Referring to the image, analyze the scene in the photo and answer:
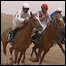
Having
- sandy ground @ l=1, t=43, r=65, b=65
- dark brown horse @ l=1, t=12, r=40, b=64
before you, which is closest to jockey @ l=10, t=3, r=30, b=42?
dark brown horse @ l=1, t=12, r=40, b=64

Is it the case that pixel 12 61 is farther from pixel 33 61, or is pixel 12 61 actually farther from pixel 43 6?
pixel 43 6

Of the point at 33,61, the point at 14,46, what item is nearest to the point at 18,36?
the point at 14,46

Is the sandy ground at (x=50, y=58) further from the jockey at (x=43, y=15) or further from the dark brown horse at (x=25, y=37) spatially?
the jockey at (x=43, y=15)

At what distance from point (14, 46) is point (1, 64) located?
3.32 feet

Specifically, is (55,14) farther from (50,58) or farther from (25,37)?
(50,58)

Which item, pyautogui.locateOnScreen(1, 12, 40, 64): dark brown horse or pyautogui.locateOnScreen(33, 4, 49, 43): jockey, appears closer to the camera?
pyautogui.locateOnScreen(1, 12, 40, 64): dark brown horse

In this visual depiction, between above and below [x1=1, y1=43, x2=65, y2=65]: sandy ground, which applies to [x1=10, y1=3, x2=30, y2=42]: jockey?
above

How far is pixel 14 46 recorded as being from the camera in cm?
1620

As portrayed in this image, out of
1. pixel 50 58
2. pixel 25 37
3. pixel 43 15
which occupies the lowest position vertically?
pixel 50 58

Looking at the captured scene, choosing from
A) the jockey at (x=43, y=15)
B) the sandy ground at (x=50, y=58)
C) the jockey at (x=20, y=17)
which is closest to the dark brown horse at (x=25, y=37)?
the jockey at (x=20, y=17)

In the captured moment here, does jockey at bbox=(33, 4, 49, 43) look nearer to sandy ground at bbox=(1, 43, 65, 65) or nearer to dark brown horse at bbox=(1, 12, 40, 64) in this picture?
dark brown horse at bbox=(1, 12, 40, 64)

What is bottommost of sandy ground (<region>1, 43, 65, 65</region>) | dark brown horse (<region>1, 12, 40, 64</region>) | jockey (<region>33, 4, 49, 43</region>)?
sandy ground (<region>1, 43, 65, 65</region>)

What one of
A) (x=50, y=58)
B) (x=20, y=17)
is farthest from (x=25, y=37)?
(x=50, y=58)

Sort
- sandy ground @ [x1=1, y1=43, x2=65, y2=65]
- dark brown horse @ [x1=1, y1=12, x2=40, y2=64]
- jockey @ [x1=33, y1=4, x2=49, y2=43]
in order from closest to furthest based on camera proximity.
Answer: dark brown horse @ [x1=1, y1=12, x2=40, y2=64] → jockey @ [x1=33, y1=4, x2=49, y2=43] → sandy ground @ [x1=1, y1=43, x2=65, y2=65]
